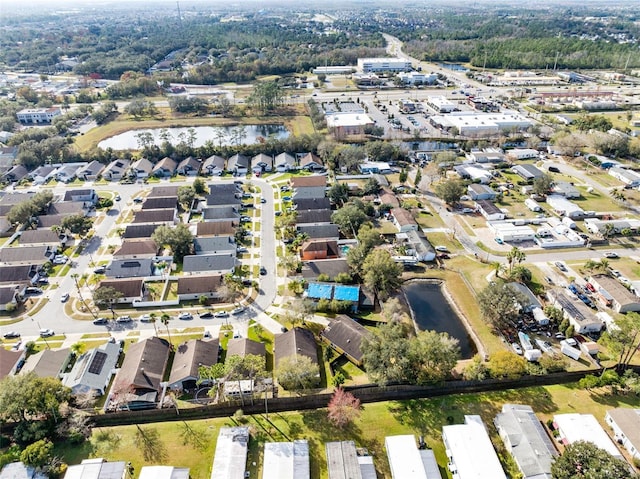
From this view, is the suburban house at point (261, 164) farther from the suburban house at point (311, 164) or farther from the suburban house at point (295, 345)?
the suburban house at point (295, 345)

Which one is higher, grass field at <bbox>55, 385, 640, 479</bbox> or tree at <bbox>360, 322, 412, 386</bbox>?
tree at <bbox>360, 322, 412, 386</bbox>

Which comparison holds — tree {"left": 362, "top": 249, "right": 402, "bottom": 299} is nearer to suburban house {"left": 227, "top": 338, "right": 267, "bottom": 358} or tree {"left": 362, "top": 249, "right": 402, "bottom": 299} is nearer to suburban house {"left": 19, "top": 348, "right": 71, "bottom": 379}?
suburban house {"left": 227, "top": 338, "right": 267, "bottom": 358}

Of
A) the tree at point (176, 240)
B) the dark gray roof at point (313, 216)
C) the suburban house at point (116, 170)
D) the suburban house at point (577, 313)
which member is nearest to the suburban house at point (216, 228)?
the tree at point (176, 240)

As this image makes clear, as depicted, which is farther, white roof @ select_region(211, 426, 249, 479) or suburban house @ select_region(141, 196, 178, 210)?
suburban house @ select_region(141, 196, 178, 210)

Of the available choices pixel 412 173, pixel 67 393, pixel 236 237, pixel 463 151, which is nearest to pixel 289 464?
pixel 67 393

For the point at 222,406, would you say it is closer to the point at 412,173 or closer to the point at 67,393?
the point at 67,393

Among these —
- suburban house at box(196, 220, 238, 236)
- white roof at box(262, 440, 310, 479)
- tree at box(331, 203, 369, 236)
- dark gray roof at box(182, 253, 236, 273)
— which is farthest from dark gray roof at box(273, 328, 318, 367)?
suburban house at box(196, 220, 238, 236)

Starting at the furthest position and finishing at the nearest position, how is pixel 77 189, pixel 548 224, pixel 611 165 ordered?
pixel 611 165 < pixel 77 189 < pixel 548 224
